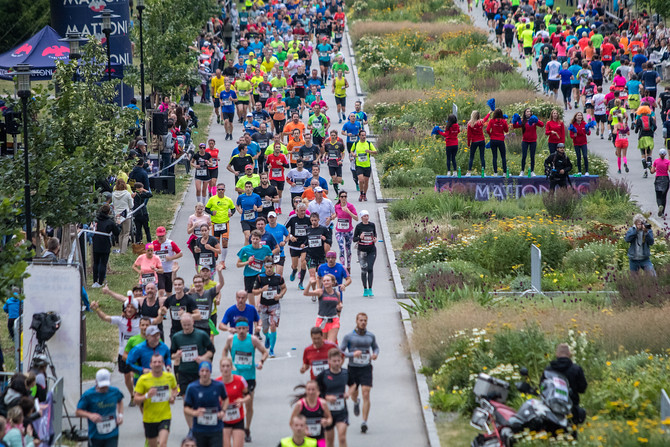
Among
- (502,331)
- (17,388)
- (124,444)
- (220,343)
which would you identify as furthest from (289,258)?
(17,388)

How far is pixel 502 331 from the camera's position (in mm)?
16688

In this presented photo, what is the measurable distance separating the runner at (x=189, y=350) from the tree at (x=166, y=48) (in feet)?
65.3

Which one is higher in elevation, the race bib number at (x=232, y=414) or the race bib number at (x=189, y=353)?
the race bib number at (x=189, y=353)

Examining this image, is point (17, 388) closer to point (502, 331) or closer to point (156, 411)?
point (156, 411)

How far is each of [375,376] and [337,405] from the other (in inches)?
134

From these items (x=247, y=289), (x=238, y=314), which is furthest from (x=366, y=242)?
(x=238, y=314)

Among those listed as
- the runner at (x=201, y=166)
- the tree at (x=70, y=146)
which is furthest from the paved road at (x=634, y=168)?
the tree at (x=70, y=146)

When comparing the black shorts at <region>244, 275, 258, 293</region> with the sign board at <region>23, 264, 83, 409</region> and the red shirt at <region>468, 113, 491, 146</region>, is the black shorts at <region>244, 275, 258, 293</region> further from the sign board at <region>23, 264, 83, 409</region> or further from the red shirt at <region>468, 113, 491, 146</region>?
the red shirt at <region>468, 113, 491, 146</region>

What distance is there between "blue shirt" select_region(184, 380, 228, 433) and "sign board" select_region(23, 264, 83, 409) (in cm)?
297

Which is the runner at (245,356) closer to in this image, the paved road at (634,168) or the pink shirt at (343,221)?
the pink shirt at (343,221)

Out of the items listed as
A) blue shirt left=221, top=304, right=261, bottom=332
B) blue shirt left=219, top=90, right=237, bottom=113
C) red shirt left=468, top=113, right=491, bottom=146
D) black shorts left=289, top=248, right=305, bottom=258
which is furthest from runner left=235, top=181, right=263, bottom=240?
blue shirt left=219, top=90, right=237, bottom=113

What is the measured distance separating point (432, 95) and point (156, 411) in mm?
25669

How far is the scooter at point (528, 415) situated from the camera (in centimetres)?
1305

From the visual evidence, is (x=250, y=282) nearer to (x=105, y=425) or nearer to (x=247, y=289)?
(x=247, y=289)
